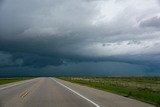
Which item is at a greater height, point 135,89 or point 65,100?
point 135,89

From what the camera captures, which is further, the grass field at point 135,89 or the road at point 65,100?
the grass field at point 135,89

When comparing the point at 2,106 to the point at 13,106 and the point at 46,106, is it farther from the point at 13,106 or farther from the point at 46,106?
the point at 46,106

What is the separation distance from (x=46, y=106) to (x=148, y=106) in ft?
17.8

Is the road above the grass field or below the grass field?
Result: below

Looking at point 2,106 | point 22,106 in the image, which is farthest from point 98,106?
point 2,106

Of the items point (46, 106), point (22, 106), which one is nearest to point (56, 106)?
point (46, 106)

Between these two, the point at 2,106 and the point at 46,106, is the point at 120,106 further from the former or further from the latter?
the point at 2,106

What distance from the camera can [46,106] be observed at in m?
16.8

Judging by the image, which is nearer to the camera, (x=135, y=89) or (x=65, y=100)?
(x=65, y=100)

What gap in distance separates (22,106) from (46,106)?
4.11ft

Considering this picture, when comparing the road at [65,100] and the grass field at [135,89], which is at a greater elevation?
the grass field at [135,89]

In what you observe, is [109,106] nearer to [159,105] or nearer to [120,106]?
[120,106]

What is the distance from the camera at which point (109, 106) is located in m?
16.6

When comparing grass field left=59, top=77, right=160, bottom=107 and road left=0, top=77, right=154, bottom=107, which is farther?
grass field left=59, top=77, right=160, bottom=107
